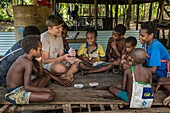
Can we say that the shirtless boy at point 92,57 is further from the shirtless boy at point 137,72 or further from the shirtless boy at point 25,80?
the shirtless boy at point 25,80

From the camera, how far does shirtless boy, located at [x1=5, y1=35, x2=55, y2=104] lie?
6.91 ft

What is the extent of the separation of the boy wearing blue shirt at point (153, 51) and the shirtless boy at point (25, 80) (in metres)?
1.43

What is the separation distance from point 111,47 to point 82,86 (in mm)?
1337

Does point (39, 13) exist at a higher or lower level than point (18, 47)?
higher

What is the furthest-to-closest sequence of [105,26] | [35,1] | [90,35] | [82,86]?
[105,26] → [35,1] → [90,35] → [82,86]

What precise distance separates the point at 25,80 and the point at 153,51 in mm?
1711

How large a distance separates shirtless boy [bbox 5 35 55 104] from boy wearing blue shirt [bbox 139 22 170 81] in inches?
56.5

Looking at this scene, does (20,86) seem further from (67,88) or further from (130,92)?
(130,92)

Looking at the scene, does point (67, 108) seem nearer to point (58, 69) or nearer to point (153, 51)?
point (58, 69)

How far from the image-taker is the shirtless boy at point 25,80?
2107 millimetres

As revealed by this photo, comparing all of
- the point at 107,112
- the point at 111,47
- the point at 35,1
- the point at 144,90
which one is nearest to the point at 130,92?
the point at 144,90

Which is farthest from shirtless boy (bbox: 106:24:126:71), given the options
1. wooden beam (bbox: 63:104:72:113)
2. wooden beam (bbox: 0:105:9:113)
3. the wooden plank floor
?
wooden beam (bbox: 0:105:9:113)

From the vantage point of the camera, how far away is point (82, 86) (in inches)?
106

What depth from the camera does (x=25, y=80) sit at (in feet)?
6.93
